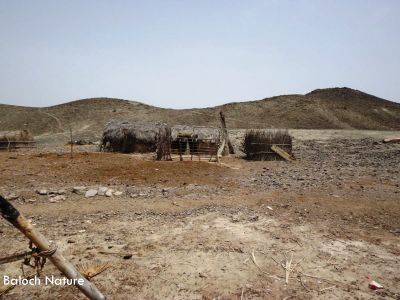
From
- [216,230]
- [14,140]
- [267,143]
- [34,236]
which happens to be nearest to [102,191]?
[216,230]

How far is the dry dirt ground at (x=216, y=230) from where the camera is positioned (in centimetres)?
424

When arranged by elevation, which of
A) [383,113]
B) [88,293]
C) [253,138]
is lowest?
Result: [88,293]

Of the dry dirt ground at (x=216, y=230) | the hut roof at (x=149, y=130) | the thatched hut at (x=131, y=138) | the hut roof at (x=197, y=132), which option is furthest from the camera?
the thatched hut at (x=131, y=138)

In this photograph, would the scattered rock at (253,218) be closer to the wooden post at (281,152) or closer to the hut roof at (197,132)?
the wooden post at (281,152)

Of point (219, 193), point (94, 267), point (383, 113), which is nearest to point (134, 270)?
point (94, 267)

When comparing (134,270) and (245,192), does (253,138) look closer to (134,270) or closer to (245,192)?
(245,192)

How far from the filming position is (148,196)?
7957 mm

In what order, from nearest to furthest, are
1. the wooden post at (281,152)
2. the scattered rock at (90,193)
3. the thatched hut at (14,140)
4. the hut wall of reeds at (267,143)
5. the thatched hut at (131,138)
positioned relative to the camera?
the scattered rock at (90,193)
the wooden post at (281,152)
the hut wall of reeds at (267,143)
the thatched hut at (131,138)
the thatched hut at (14,140)

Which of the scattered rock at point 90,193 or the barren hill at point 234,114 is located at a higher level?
the barren hill at point 234,114

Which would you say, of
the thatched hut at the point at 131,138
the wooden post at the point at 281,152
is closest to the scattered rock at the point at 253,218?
the wooden post at the point at 281,152

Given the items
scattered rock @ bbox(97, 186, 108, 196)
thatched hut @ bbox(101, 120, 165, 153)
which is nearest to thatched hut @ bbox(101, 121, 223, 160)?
thatched hut @ bbox(101, 120, 165, 153)

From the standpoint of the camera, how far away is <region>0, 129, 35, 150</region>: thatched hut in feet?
60.0

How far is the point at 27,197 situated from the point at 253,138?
9.52 metres

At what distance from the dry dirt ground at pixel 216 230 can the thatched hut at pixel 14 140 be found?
9.25m
